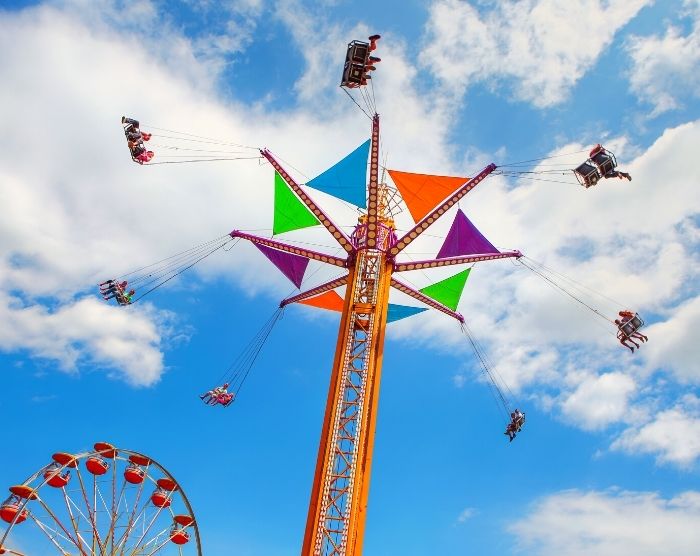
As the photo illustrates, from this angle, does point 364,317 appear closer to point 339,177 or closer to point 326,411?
point 326,411

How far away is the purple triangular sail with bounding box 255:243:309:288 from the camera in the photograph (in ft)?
91.5

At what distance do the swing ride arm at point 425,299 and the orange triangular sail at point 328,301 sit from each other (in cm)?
425

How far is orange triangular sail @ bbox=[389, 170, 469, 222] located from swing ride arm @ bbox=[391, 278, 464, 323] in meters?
2.53

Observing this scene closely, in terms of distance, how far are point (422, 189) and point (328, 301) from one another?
23.0ft

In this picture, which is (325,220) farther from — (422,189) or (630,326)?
(630,326)

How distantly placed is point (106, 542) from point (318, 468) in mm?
6695

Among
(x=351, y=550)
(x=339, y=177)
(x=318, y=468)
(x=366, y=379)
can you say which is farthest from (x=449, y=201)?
(x=351, y=550)

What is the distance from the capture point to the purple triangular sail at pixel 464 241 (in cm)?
2583

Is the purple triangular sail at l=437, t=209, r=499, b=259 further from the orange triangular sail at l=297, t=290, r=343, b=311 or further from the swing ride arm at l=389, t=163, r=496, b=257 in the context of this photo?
the orange triangular sail at l=297, t=290, r=343, b=311

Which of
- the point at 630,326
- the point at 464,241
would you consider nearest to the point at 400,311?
the point at 464,241

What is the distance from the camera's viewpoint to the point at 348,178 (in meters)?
25.6

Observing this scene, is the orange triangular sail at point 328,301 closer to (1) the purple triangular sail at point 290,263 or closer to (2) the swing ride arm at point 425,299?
(1) the purple triangular sail at point 290,263

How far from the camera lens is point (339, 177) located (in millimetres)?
25641

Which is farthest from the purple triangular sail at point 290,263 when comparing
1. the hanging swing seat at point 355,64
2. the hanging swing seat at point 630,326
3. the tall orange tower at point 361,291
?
the hanging swing seat at point 630,326
